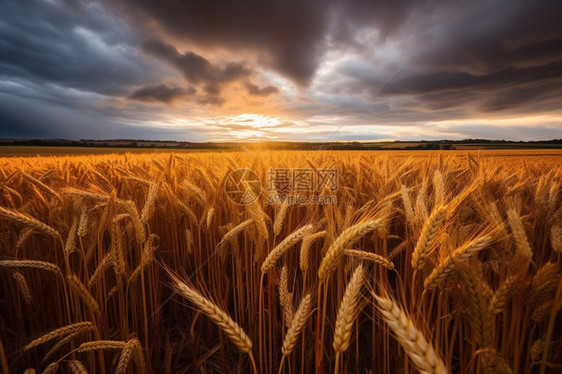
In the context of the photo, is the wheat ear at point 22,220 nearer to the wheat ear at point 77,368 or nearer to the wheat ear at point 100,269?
the wheat ear at point 100,269

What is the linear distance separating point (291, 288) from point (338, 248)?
105 centimetres

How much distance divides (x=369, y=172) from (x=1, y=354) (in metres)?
3.04

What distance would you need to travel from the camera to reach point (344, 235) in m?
1.02

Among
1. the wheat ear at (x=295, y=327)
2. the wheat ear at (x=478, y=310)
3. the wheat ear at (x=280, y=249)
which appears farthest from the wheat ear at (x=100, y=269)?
the wheat ear at (x=478, y=310)

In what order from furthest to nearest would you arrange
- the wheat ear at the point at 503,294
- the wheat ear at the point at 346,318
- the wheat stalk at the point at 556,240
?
the wheat stalk at the point at 556,240 < the wheat ear at the point at 503,294 < the wheat ear at the point at 346,318

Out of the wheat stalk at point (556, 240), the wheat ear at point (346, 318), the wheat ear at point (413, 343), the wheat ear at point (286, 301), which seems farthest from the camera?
the wheat stalk at point (556, 240)

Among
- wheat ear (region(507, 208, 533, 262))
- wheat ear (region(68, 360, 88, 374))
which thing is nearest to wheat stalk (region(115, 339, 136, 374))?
wheat ear (region(68, 360, 88, 374))

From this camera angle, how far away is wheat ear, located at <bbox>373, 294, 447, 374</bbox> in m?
0.61

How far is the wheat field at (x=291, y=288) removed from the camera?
94 centimetres

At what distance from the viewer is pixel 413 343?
2.11 feet

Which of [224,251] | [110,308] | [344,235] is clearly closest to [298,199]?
[224,251]

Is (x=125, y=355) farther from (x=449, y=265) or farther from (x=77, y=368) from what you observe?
(x=449, y=265)

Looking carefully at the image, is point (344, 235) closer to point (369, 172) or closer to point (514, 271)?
point (514, 271)

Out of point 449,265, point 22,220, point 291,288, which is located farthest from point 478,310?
point 22,220
